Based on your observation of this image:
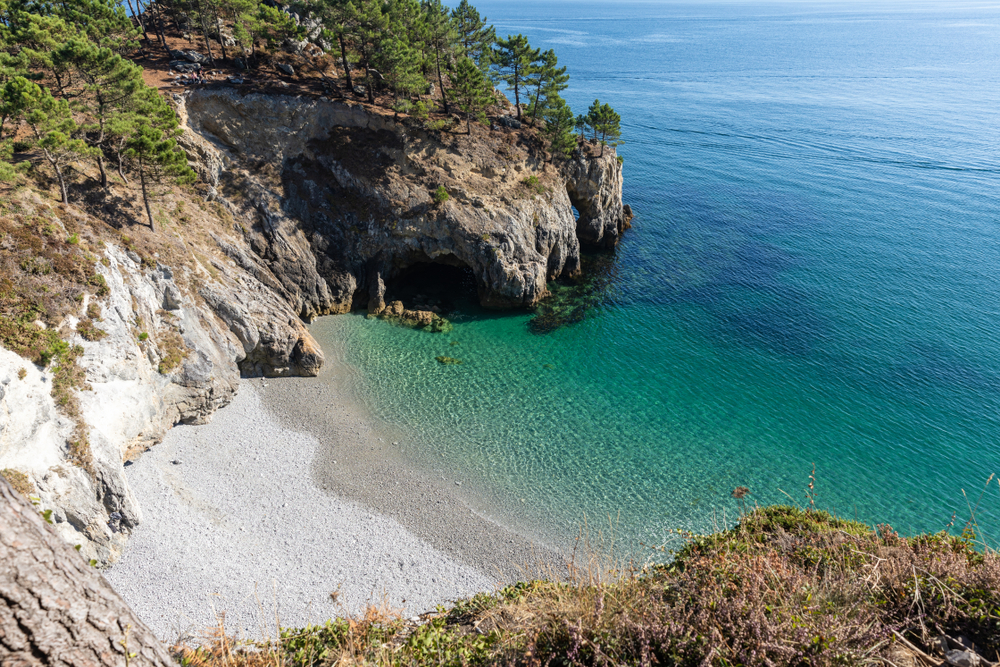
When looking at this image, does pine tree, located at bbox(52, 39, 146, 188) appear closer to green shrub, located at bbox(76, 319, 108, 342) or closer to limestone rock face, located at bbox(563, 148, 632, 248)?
green shrub, located at bbox(76, 319, 108, 342)

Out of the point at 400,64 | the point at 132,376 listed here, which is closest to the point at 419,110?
the point at 400,64

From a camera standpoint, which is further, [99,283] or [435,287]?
[435,287]

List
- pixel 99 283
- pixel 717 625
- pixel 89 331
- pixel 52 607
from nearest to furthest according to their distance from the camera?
pixel 52 607 → pixel 717 625 → pixel 89 331 → pixel 99 283

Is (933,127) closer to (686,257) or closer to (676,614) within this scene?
(686,257)

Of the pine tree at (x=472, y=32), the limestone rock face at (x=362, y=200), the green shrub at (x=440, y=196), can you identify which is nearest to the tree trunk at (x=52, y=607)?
the limestone rock face at (x=362, y=200)

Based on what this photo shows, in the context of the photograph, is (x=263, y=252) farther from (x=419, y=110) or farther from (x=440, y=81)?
(x=440, y=81)

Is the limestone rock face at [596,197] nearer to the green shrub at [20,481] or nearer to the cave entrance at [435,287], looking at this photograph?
the cave entrance at [435,287]

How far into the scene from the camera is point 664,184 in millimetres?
70562

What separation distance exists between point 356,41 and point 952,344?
56367mm

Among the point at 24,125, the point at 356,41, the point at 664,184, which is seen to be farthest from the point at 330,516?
the point at 664,184

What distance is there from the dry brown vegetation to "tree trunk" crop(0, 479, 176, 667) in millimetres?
3350

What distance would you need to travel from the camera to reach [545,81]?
50.5 m

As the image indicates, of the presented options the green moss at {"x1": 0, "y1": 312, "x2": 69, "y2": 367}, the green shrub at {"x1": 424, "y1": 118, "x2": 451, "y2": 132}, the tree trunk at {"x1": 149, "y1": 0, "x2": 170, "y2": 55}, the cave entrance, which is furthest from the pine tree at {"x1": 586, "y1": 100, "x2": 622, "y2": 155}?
the green moss at {"x1": 0, "y1": 312, "x2": 69, "y2": 367}

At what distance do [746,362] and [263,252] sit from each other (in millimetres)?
38004
